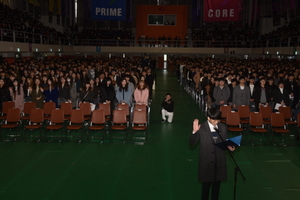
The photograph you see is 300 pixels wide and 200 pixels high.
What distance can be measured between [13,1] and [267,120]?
29.1 m

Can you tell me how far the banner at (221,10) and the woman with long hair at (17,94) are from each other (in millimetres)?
16310

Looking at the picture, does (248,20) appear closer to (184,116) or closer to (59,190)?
(184,116)

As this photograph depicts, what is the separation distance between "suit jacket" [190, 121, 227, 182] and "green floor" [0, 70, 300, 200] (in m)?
1.35

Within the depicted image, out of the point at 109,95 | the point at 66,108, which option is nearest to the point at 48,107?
the point at 66,108

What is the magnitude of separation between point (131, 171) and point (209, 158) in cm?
272

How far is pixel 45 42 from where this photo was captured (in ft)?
88.8

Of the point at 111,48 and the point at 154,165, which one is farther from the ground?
the point at 111,48

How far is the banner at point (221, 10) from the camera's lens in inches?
904

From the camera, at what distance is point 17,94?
1032 centimetres

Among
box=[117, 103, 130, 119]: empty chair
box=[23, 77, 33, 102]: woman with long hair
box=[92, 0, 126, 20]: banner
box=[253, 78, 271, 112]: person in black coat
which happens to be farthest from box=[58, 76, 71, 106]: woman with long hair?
box=[92, 0, 126, 20]: banner

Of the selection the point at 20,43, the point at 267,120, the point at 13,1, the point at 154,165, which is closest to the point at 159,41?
the point at 13,1

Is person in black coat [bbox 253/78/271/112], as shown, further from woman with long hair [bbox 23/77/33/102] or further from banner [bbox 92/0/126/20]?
banner [bbox 92/0/126/20]

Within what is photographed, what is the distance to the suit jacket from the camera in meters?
4.57

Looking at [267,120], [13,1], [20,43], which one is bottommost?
[267,120]
